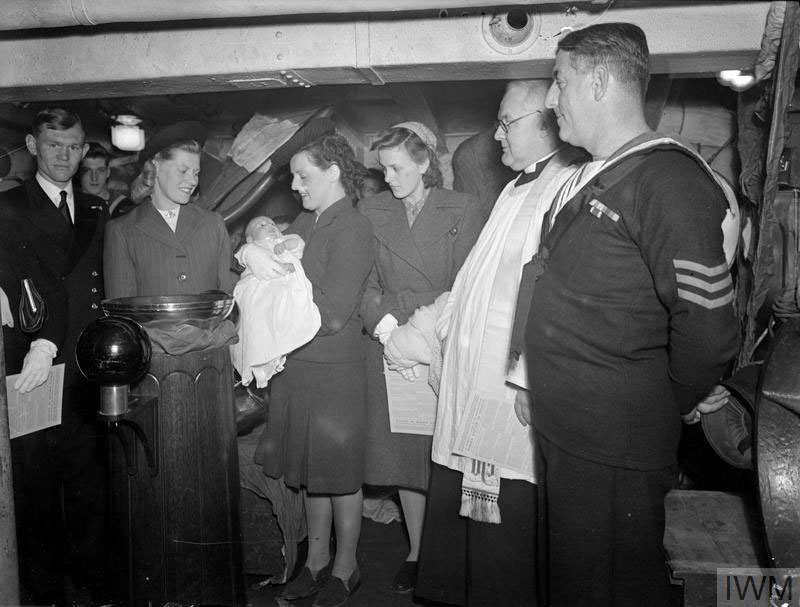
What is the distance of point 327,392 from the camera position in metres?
3.07

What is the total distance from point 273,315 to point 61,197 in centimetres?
123

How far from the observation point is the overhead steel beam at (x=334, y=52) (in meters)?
2.62

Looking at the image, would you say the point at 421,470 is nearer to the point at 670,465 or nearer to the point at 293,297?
the point at 293,297

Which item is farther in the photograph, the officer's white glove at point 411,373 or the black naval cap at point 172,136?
the black naval cap at point 172,136

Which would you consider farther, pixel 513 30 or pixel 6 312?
pixel 6 312

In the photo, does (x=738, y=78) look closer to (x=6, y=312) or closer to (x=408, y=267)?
Result: (x=408, y=267)

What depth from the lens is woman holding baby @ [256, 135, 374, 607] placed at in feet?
10.0

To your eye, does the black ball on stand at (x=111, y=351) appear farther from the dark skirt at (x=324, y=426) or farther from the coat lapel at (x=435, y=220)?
the coat lapel at (x=435, y=220)

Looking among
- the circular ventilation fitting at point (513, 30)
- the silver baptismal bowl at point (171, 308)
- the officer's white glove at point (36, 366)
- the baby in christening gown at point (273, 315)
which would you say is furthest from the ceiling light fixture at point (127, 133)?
the circular ventilation fitting at point (513, 30)

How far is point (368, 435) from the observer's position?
126 inches

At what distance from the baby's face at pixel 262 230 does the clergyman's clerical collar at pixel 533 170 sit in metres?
1.30

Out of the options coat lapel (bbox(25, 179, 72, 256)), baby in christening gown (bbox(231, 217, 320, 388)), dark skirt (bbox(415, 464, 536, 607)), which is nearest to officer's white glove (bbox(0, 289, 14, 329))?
coat lapel (bbox(25, 179, 72, 256))

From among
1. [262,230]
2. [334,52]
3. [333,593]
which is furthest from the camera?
[262,230]

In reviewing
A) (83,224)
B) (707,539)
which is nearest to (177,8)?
(83,224)
